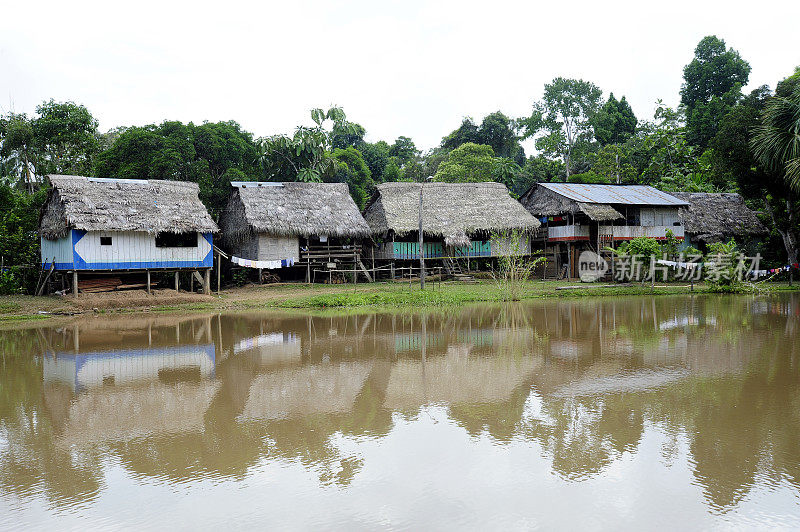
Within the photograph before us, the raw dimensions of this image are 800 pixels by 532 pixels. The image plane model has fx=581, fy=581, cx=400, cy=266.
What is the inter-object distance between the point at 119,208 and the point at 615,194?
22.0 metres

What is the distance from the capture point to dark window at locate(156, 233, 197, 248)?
69.0 ft

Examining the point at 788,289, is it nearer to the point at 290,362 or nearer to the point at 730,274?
the point at 730,274

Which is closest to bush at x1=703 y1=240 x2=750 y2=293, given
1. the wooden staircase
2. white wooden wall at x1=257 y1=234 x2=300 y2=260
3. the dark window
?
the wooden staircase

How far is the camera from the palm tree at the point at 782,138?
21.9m

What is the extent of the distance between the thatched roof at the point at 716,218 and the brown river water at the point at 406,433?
19285 mm

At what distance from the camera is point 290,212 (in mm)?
24484

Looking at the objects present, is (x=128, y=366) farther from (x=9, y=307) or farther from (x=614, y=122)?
(x=614, y=122)

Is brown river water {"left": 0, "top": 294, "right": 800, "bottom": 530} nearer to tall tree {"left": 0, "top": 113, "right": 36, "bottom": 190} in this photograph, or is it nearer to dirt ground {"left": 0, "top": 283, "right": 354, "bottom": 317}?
dirt ground {"left": 0, "top": 283, "right": 354, "bottom": 317}

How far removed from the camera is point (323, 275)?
25812 mm

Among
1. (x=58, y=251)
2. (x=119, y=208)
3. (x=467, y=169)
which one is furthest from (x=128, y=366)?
(x=467, y=169)

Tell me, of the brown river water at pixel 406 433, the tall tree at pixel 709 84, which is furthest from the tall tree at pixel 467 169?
the brown river water at pixel 406 433

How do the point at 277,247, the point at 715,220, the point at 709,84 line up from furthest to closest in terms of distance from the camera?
the point at 709,84 → the point at 715,220 → the point at 277,247

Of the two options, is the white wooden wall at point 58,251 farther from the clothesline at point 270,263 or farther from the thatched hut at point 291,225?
the thatched hut at point 291,225

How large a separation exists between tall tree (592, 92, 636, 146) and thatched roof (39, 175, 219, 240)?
104 feet
